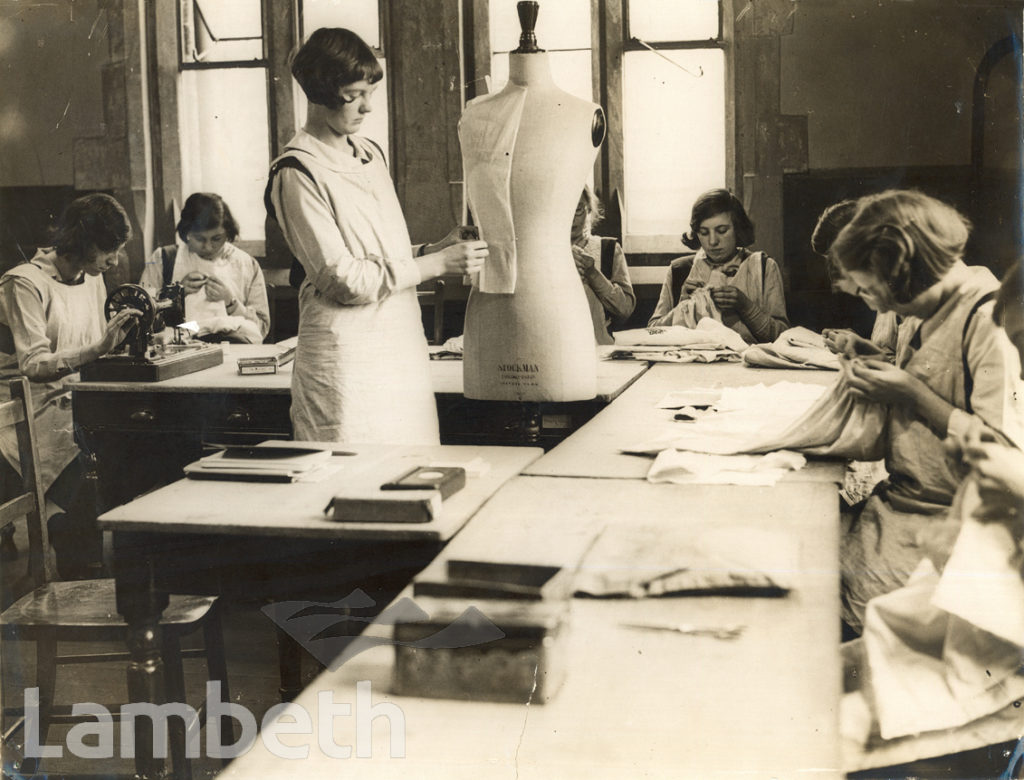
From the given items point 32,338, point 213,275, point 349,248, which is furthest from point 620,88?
point 32,338

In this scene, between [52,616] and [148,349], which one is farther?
[148,349]

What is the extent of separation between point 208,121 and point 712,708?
1.81 meters

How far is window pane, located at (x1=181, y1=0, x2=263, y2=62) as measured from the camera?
269cm

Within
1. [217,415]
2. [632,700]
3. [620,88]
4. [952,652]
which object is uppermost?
[620,88]

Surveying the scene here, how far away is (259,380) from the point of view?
9.12ft

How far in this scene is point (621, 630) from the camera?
1954mm

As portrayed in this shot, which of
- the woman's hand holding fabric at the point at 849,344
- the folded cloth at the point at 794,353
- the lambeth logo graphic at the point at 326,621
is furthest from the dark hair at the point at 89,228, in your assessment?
the woman's hand holding fabric at the point at 849,344

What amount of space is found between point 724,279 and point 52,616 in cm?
178

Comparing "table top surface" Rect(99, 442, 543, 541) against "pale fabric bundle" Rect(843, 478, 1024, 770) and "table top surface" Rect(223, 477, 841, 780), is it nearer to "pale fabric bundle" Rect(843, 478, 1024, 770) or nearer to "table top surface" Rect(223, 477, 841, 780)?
"table top surface" Rect(223, 477, 841, 780)

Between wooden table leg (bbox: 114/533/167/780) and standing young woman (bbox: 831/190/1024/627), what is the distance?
1.48m

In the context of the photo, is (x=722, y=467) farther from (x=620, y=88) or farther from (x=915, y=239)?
(x=620, y=88)

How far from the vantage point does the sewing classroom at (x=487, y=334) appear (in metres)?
2.42

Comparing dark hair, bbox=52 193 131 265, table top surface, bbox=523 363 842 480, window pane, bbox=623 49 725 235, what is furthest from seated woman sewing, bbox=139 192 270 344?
window pane, bbox=623 49 725 235

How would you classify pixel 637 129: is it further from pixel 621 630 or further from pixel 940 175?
pixel 621 630
